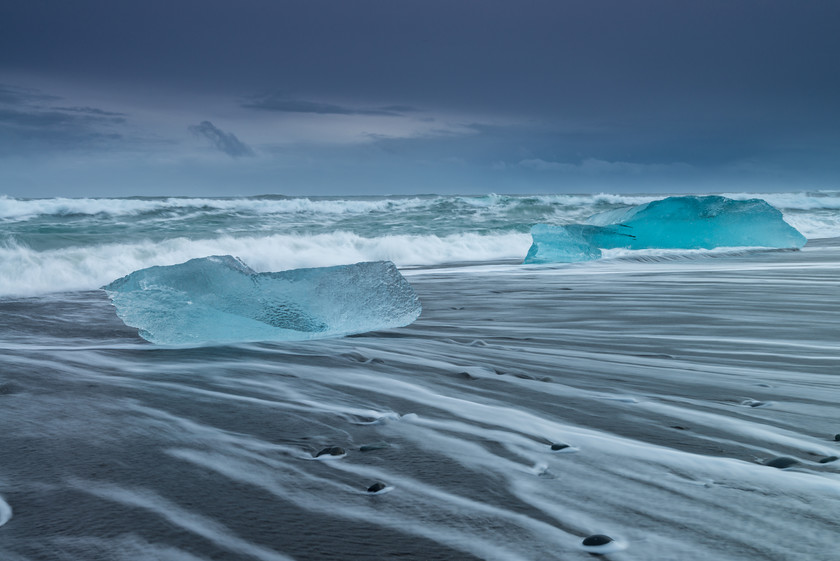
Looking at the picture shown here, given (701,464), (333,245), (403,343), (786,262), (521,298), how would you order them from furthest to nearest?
(333,245)
(786,262)
(521,298)
(403,343)
(701,464)

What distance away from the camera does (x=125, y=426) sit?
221cm

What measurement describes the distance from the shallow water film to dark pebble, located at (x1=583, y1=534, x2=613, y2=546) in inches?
0.4

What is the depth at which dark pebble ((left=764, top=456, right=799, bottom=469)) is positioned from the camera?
182 cm

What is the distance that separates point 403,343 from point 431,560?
7.53 feet

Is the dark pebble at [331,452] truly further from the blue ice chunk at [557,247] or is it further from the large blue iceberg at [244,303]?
the blue ice chunk at [557,247]

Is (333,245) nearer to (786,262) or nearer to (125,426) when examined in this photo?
(786,262)

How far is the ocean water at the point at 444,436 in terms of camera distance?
1.45 meters

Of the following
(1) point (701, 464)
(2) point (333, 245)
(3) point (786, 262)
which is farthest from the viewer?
(2) point (333, 245)

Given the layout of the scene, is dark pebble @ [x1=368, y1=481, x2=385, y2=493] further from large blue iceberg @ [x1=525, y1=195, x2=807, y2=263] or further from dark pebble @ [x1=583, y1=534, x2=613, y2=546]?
large blue iceberg @ [x1=525, y1=195, x2=807, y2=263]

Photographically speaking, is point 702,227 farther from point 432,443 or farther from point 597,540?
point 597,540

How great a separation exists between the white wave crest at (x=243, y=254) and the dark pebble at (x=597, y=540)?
234 inches

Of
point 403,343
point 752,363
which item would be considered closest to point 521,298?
point 403,343

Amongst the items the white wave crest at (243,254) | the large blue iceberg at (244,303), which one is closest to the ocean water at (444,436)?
the large blue iceberg at (244,303)

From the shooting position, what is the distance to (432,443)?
6.72ft
